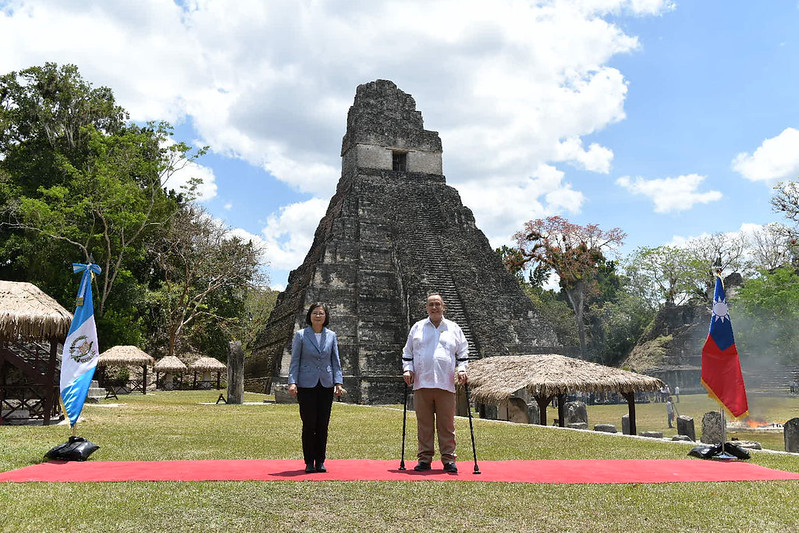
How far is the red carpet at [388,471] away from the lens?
16.4 ft

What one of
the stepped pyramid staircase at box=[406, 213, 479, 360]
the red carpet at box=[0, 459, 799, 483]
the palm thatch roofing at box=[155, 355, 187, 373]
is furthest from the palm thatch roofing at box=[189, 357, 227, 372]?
the red carpet at box=[0, 459, 799, 483]

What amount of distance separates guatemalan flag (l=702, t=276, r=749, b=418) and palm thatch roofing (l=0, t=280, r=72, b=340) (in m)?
9.17

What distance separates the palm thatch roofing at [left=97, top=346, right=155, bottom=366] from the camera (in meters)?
22.0

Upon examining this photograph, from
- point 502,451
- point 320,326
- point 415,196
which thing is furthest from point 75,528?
point 415,196

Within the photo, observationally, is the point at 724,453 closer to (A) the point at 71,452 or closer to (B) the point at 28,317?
(A) the point at 71,452

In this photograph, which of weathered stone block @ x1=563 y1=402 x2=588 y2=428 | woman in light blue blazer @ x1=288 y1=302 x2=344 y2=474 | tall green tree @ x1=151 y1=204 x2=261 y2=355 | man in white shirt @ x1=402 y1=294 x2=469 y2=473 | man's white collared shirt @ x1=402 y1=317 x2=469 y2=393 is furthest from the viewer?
tall green tree @ x1=151 y1=204 x2=261 y2=355

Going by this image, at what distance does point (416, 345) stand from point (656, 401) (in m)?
26.1

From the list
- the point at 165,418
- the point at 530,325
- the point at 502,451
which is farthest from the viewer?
the point at 530,325

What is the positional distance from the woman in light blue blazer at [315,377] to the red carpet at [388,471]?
0.34 meters

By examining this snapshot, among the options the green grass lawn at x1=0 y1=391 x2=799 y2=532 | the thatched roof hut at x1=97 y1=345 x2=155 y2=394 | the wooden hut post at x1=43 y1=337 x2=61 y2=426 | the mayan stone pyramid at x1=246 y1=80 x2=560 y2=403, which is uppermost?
the mayan stone pyramid at x1=246 y1=80 x2=560 y2=403

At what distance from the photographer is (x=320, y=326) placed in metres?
5.65

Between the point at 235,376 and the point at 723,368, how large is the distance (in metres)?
13.3

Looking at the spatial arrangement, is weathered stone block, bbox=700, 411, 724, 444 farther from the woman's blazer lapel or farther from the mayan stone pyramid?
the mayan stone pyramid

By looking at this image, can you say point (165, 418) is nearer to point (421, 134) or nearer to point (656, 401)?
point (421, 134)
